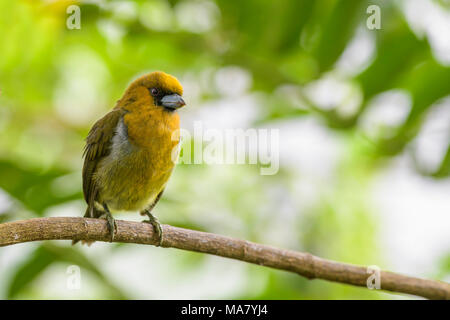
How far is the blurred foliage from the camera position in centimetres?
319

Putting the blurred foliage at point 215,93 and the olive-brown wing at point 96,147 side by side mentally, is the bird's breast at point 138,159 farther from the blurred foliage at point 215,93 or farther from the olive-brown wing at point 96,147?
the blurred foliage at point 215,93

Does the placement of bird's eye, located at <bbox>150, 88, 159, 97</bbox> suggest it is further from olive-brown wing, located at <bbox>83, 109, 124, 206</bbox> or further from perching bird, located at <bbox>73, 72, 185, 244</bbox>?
olive-brown wing, located at <bbox>83, 109, 124, 206</bbox>

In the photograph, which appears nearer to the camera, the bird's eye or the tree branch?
the tree branch

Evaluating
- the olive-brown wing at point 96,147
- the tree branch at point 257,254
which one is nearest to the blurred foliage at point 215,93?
the olive-brown wing at point 96,147

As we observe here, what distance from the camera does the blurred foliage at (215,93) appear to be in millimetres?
3188

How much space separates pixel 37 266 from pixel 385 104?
2.18 meters

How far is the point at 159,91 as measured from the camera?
3.38 meters

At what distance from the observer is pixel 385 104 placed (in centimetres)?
353

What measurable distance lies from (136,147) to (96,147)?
0.32 metres

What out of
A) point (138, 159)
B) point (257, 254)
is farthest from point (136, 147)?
point (257, 254)

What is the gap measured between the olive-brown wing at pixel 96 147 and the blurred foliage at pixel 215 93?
91 millimetres

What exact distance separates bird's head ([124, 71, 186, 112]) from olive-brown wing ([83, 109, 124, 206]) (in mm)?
177

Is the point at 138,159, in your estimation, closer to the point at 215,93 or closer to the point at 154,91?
the point at 154,91

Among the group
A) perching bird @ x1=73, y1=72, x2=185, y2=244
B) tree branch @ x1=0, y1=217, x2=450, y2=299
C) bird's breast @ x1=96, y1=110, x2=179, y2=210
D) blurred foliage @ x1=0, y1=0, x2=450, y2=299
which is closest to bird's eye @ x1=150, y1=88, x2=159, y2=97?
perching bird @ x1=73, y1=72, x2=185, y2=244
